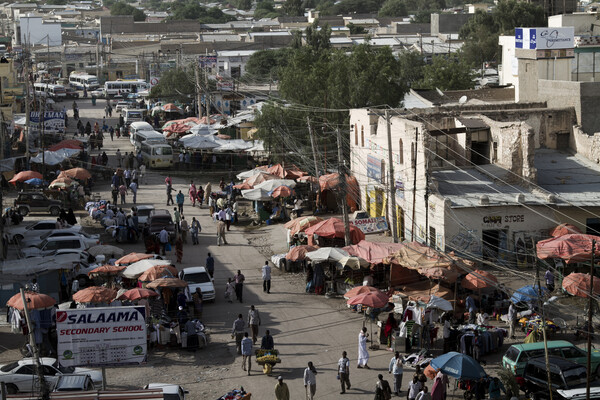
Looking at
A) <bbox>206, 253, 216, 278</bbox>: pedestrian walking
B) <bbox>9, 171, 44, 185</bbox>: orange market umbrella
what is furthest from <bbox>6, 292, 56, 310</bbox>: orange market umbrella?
<bbox>9, 171, 44, 185</bbox>: orange market umbrella

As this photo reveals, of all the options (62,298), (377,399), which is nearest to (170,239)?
(62,298)

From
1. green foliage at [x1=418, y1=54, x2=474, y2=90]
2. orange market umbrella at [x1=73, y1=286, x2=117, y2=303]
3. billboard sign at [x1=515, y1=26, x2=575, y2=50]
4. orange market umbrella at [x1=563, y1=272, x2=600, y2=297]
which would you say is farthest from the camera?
green foliage at [x1=418, y1=54, x2=474, y2=90]

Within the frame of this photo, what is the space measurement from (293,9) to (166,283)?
6714 inches

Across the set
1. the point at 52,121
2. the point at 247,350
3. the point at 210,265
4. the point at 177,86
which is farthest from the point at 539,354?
the point at 177,86

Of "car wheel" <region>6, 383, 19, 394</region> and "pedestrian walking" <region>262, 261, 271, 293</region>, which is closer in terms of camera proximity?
"car wheel" <region>6, 383, 19, 394</region>

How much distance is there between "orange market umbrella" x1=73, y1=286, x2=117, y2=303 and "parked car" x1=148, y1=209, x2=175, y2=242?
10.1m

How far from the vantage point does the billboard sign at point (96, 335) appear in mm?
21250

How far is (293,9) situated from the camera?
635 feet

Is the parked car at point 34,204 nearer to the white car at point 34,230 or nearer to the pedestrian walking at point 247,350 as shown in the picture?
the white car at point 34,230

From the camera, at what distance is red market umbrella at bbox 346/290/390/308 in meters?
26.1

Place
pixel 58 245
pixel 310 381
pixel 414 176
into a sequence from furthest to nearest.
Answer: pixel 58 245 → pixel 414 176 → pixel 310 381

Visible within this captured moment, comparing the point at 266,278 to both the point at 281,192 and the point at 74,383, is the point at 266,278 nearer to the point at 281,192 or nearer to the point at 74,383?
the point at 74,383

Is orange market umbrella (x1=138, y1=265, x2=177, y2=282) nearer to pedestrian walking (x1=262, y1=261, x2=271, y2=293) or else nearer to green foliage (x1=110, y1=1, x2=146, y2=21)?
pedestrian walking (x1=262, y1=261, x2=271, y2=293)

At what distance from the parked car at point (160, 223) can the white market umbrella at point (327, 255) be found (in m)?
8.18
